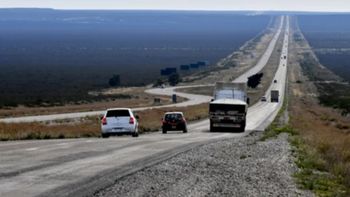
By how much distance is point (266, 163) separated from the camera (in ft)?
78.9

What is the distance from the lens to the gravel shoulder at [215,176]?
17.0 m

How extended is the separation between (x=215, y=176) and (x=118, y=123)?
19.1m

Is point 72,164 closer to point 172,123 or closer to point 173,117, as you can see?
point 172,123

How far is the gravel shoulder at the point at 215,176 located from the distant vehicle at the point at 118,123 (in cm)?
1091

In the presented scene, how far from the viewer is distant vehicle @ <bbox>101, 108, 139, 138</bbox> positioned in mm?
38719

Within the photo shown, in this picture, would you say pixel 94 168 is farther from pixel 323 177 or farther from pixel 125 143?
pixel 125 143

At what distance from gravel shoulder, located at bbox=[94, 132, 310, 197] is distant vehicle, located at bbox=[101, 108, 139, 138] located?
10.9m

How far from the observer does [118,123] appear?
3869 cm

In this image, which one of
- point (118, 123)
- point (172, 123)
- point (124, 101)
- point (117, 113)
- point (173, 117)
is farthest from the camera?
point (124, 101)

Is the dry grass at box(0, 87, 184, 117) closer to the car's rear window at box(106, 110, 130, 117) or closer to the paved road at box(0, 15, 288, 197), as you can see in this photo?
the car's rear window at box(106, 110, 130, 117)

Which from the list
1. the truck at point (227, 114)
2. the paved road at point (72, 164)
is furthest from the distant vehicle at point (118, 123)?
the truck at point (227, 114)

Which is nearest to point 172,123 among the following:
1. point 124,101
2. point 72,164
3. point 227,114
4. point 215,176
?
point 227,114

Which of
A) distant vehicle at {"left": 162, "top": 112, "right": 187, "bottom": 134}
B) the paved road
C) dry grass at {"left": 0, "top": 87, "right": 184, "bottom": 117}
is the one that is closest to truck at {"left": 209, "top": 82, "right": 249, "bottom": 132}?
distant vehicle at {"left": 162, "top": 112, "right": 187, "bottom": 134}

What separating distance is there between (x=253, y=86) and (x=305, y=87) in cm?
991
